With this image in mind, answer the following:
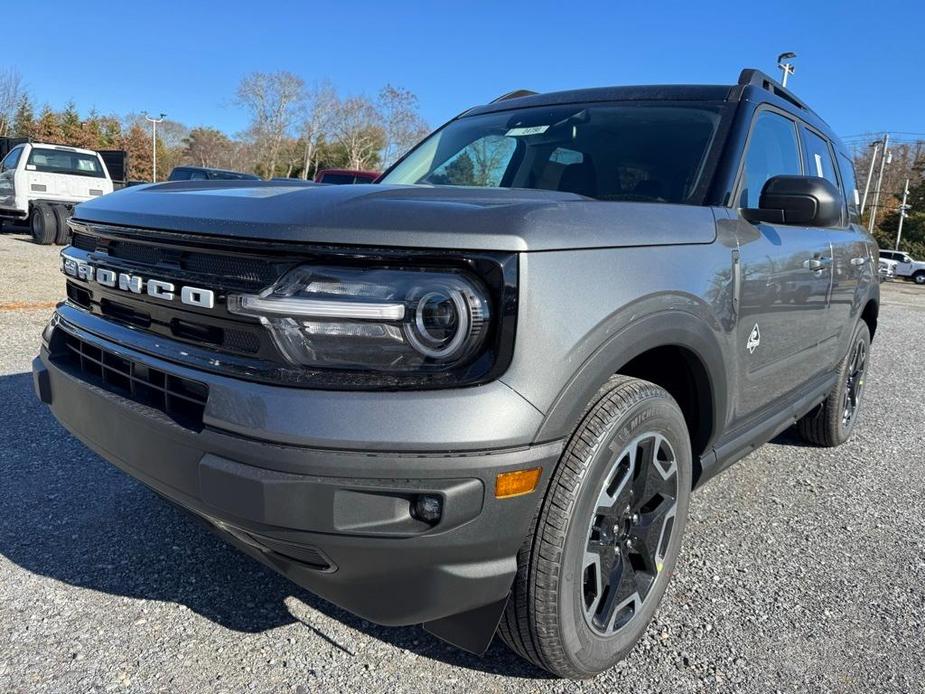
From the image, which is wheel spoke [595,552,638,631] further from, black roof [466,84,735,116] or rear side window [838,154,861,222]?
rear side window [838,154,861,222]

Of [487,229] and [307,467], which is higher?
[487,229]

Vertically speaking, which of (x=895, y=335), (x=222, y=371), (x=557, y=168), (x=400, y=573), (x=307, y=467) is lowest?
(x=895, y=335)

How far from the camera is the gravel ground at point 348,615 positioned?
2016 mm

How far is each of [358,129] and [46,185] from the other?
132 feet

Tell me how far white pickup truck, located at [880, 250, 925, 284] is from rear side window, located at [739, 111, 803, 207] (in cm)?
4462

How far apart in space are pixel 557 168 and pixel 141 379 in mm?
1817

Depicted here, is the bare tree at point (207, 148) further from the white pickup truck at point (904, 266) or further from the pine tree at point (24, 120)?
the white pickup truck at point (904, 266)

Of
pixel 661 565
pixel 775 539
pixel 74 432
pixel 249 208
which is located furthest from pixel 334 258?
pixel 775 539

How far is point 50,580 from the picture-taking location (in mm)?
2383

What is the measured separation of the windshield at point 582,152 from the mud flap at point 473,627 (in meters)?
1.55

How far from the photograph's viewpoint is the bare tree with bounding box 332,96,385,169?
51750 mm

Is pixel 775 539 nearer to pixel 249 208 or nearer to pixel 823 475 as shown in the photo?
pixel 823 475

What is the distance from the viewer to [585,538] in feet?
5.99

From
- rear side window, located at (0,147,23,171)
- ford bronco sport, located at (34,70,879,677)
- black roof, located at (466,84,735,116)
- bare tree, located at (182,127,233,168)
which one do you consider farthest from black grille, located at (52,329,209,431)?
bare tree, located at (182,127,233,168)
